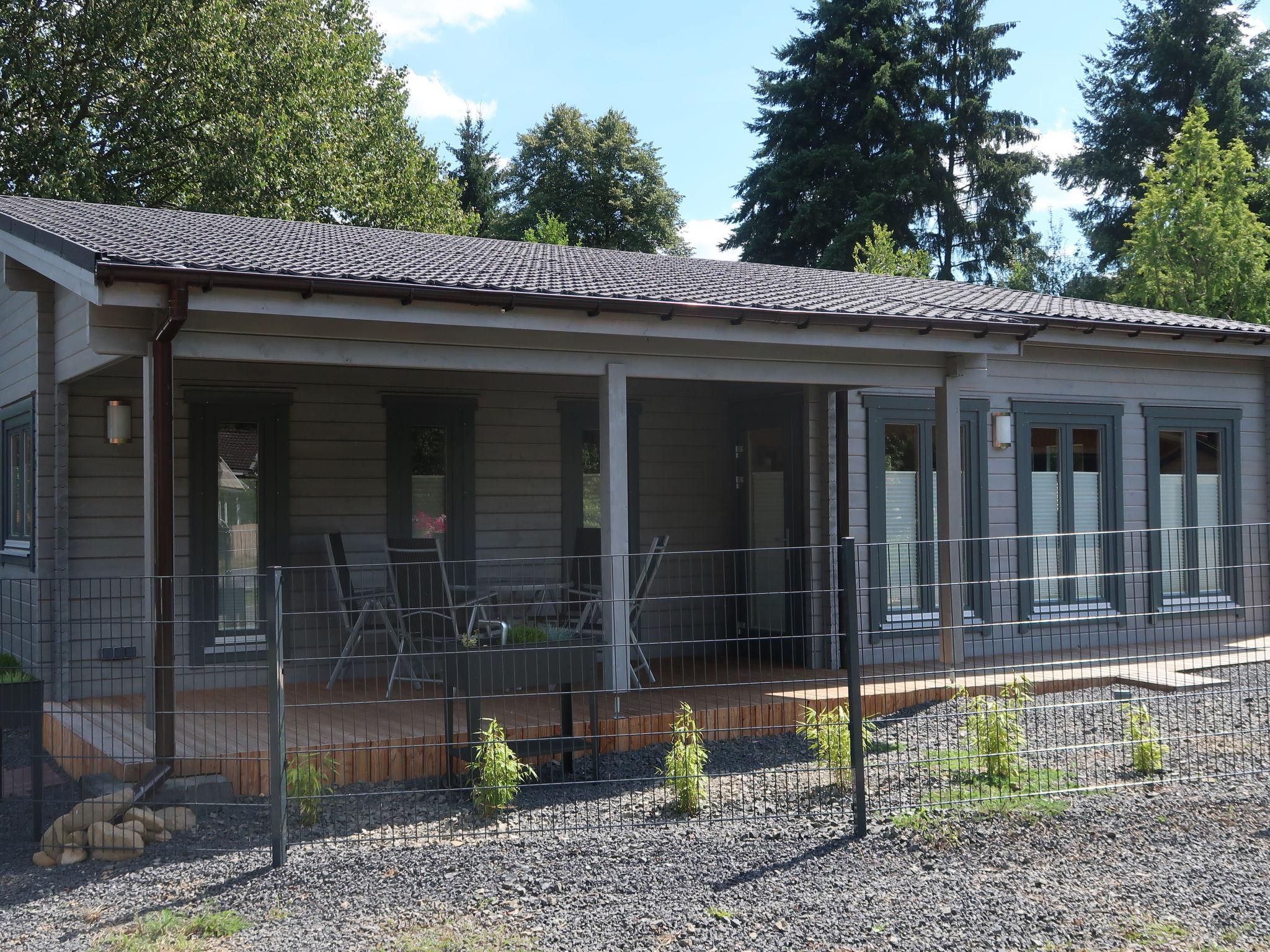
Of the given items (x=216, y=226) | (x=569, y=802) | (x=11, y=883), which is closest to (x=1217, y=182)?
(x=216, y=226)

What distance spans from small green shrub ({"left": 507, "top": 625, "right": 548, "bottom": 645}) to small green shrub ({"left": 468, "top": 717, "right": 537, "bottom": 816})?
3.95ft

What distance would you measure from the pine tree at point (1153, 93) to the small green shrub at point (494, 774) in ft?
98.5

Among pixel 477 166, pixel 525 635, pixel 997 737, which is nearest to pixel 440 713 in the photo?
pixel 525 635

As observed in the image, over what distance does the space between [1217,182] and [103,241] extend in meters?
20.3

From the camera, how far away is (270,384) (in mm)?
8742

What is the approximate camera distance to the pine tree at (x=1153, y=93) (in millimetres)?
31031

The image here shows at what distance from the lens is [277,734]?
186 inches

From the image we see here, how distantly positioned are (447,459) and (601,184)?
89.4ft

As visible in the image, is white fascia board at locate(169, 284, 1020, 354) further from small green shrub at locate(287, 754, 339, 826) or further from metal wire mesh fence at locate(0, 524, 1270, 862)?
small green shrub at locate(287, 754, 339, 826)

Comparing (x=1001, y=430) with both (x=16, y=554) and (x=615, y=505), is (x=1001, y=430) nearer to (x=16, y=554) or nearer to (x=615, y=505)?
(x=615, y=505)

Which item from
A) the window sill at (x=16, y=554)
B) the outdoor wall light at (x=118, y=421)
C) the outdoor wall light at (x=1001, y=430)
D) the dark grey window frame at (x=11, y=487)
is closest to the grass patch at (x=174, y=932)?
the outdoor wall light at (x=118, y=421)

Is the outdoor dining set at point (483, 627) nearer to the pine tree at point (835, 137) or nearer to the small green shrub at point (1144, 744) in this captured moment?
the small green shrub at point (1144, 744)

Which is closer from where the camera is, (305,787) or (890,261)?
(305,787)

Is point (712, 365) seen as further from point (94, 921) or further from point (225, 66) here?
point (225, 66)
